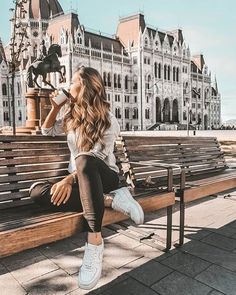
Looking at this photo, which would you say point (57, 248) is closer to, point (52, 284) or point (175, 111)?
point (52, 284)

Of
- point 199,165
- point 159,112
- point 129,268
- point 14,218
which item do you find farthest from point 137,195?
point 159,112

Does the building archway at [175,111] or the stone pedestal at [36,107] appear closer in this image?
the stone pedestal at [36,107]

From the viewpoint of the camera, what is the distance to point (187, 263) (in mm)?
2945

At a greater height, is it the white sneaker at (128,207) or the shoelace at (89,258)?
the white sneaker at (128,207)

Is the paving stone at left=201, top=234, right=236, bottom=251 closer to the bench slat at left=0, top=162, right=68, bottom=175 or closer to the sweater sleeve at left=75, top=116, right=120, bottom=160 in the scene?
the sweater sleeve at left=75, top=116, right=120, bottom=160

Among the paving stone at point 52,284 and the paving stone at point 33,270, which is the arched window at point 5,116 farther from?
the paving stone at point 52,284

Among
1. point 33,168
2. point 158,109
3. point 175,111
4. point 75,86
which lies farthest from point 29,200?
point 175,111

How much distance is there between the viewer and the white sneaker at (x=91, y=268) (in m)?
2.32

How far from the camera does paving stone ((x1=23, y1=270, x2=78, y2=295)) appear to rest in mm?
2452

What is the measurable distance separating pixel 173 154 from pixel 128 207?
2.01 metres

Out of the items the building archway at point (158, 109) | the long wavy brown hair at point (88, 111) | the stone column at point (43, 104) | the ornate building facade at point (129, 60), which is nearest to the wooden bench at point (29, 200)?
the long wavy brown hair at point (88, 111)

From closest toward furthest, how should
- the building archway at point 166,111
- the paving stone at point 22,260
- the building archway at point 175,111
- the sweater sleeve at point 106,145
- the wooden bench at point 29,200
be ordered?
the wooden bench at point 29,200 < the sweater sleeve at point 106,145 < the paving stone at point 22,260 < the building archway at point 166,111 < the building archway at point 175,111

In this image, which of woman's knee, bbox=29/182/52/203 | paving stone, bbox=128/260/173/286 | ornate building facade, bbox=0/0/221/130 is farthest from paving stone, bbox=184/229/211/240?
ornate building facade, bbox=0/0/221/130

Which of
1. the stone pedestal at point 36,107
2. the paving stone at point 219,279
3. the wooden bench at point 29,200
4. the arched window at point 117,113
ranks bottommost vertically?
the paving stone at point 219,279
